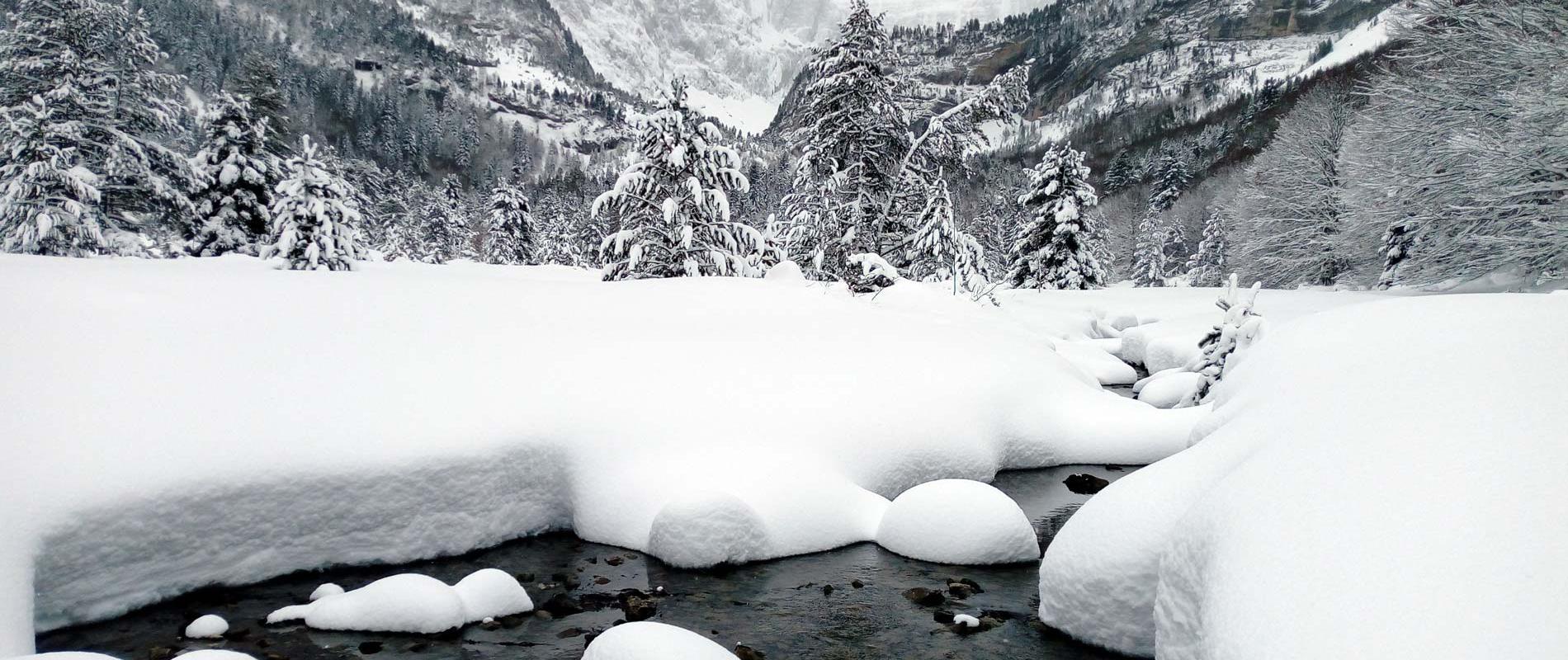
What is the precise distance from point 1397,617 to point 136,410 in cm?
867

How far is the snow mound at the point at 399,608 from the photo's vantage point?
5312 mm

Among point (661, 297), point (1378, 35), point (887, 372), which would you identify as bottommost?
point (887, 372)

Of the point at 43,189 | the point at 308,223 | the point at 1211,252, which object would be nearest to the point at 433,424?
the point at 308,223

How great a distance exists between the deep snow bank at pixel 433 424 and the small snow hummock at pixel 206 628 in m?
0.78

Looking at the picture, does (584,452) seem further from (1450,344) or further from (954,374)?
(1450,344)

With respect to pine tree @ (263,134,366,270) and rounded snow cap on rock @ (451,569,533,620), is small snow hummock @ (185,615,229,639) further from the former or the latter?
pine tree @ (263,134,366,270)

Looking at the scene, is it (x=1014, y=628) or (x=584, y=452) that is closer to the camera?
(x=1014, y=628)

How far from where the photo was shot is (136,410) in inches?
239

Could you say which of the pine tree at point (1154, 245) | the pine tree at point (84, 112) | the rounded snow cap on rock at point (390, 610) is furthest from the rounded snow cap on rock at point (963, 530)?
the pine tree at point (1154, 245)

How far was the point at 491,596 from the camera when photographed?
18.6 feet

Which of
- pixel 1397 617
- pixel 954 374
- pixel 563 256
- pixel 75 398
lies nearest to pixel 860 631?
pixel 1397 617

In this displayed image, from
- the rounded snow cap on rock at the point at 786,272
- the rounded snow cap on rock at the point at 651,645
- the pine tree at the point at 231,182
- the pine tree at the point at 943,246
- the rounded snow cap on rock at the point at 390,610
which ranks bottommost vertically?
the rounded snow cap on rock at the point at 390,610

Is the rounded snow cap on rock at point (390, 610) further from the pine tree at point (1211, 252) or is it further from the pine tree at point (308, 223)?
the pine tree at point (1211, 252)

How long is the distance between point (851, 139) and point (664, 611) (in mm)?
16245
